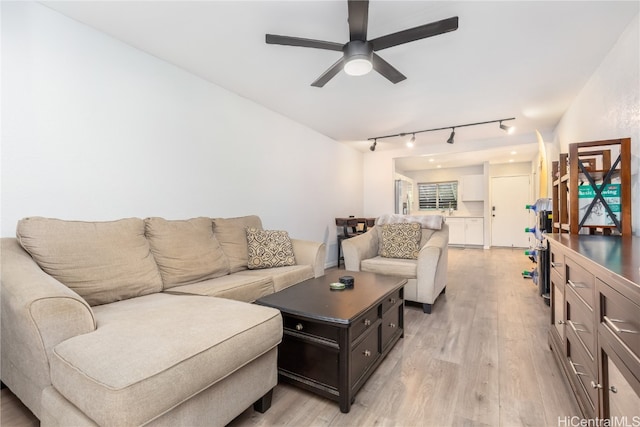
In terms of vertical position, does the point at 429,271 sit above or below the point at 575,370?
above

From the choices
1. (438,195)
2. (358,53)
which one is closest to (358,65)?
(358,53)

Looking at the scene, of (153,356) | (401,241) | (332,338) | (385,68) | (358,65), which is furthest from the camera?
(401,241)

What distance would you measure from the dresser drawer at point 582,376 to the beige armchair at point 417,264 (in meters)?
1.35

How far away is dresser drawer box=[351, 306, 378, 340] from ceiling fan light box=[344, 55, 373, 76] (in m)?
1.64

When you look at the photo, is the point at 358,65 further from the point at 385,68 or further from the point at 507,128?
the point at 507,128

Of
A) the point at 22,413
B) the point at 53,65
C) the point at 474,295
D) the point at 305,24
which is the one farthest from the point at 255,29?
the point at 474,295

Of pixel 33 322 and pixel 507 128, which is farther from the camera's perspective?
pixel 507 128

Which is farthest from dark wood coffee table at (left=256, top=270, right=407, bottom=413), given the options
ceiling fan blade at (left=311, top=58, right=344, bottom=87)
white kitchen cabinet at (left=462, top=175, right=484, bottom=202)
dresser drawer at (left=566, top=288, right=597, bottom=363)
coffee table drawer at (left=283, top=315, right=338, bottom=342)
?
white kitchen cabinet at (left=462, top=175, right=484, bottom=202)

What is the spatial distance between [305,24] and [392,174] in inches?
174

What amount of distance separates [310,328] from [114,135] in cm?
214

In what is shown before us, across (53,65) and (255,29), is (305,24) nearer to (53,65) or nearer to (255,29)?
(255,29)

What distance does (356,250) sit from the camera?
3.25 metres

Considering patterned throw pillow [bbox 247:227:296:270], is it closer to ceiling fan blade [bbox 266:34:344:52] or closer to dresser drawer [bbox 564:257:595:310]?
ceiling fan blade [bbox 266:34:344:52]

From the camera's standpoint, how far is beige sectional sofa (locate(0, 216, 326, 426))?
947 mm
